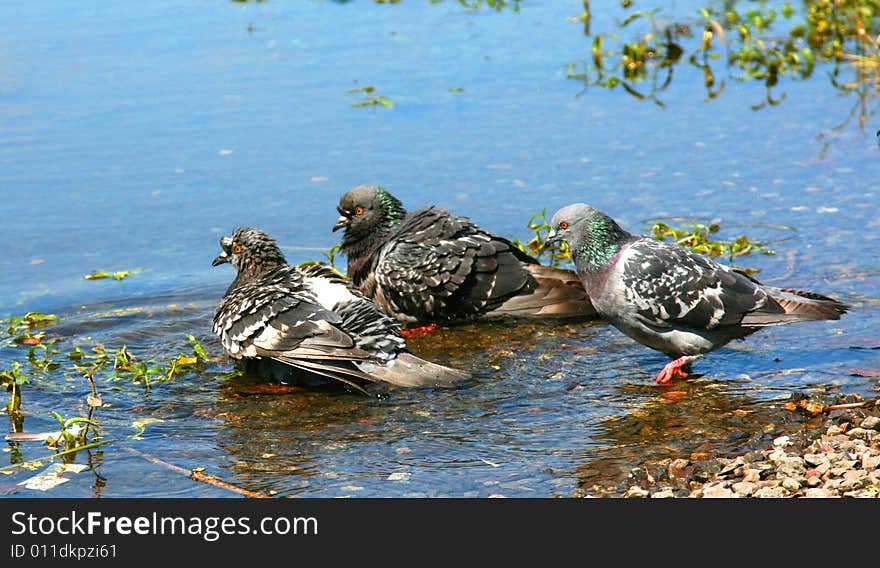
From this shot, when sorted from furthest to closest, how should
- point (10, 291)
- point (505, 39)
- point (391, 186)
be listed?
1. point (505, 39)
2. point (391, 186)
3. point (10, 291)

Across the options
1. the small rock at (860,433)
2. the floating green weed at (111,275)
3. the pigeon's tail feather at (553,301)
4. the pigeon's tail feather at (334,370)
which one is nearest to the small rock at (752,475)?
the small rock at (860,433)

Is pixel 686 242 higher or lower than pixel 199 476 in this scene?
higher

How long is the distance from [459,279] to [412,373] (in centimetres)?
138

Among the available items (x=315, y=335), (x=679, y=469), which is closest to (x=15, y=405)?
(x=315, y=335)

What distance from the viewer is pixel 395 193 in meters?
10.6

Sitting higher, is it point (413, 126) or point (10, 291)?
point (413, 126)

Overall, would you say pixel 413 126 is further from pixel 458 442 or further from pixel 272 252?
pixel 458 442

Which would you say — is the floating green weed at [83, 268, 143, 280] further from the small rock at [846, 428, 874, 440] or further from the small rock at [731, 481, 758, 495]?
the small rock at [846, 428, 874, 440]

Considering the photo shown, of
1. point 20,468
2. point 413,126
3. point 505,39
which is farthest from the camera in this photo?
Result: point 505,39

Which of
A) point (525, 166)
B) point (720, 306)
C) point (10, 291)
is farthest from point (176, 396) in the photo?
point (525, 166)

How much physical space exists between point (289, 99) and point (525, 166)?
307 cm

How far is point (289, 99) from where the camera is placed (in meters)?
12.9

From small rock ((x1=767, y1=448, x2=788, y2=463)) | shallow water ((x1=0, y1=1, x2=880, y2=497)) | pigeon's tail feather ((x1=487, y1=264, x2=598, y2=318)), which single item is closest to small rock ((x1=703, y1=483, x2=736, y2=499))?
small rock ((x1=767, y1=448, x2=788, y2=463))

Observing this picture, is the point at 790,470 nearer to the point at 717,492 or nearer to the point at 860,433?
the point at 717,492
